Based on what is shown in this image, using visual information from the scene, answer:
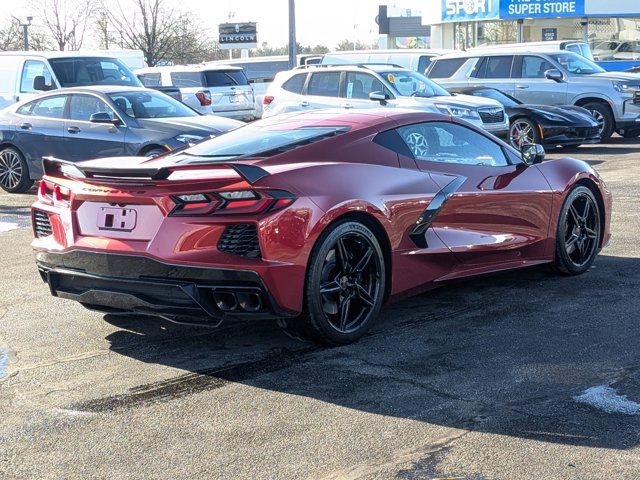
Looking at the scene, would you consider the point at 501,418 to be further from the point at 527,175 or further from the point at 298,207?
the point at 527,175

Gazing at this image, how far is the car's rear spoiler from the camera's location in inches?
203

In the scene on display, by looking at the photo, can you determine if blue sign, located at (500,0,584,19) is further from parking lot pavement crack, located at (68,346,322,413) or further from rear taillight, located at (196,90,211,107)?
parking lot pavement crack, located at (68,346,322,413)

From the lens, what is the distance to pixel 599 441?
13.5 feet

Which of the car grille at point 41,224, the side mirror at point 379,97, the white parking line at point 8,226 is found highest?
the side mirror at point 379,97

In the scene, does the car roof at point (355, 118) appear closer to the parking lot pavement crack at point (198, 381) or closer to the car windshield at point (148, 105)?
the parking lot pavement crack at point (198, 381)

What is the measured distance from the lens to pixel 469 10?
40.7 metres

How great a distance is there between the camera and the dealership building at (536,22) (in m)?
35.6

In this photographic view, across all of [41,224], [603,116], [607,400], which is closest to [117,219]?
[41,224]

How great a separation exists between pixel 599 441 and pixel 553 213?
319cm

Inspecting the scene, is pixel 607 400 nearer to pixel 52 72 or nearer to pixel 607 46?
pixel 52 72

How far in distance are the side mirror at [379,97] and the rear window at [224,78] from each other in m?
8.51

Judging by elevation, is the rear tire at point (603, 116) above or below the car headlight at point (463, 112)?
below

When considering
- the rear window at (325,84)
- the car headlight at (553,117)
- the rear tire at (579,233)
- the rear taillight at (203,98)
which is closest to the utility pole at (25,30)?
the rear taillight at (203,98)

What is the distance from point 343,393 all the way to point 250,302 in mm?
731
